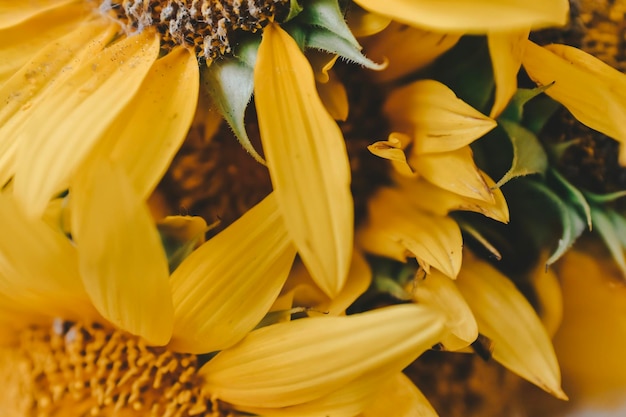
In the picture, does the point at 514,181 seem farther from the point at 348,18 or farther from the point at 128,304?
the point at 128,304

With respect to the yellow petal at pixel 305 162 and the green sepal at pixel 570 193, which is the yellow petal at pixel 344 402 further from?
the green sepal at pixel 570 193

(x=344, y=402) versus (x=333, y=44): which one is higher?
(x=333, y=44)

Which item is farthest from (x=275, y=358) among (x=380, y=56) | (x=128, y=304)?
(x=380, y=56)

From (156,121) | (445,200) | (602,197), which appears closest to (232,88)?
(156,121)

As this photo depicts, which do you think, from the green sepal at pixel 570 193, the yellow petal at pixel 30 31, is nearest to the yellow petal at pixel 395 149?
the green sepal at pixel 570 193

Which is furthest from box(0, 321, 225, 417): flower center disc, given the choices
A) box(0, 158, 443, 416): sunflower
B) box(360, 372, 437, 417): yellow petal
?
box(360, 372, 437, 417): yellow petal

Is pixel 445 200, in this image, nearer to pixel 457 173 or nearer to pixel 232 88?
pixel 457 173
